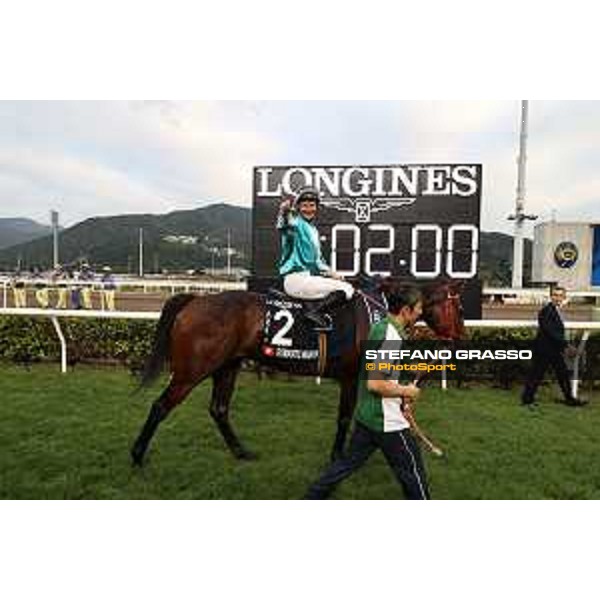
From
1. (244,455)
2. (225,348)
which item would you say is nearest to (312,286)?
(225,348)

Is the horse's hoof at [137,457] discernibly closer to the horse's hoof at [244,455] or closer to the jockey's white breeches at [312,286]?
the horse's hoof at [244,455]

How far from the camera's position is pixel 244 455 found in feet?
13.0

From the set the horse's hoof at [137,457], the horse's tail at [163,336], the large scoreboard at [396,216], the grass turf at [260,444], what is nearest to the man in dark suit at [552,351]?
the grass turf at [260,444]

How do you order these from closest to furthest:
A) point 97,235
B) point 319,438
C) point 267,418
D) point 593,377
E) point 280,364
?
point 280,364 → point 319,438 → point 267,418 → point 593,377 → point 97,235

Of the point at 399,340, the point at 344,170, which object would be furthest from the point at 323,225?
the point at 399,340

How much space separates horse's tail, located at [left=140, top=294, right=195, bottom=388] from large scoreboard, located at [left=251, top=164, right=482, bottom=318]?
1947 millimetres

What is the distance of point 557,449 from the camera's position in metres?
4.26

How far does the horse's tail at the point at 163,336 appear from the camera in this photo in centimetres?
419

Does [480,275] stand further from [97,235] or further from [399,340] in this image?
[97,235]

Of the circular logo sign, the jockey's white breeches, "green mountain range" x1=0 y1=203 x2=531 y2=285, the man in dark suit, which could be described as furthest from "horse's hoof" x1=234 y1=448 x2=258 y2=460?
"green mountain range" x1=0 y1=203 x2=531 y2=285

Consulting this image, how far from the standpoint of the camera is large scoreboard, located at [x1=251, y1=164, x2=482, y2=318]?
5.91 m

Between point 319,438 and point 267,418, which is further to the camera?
point 267,418

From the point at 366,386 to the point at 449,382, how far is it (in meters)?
3.85

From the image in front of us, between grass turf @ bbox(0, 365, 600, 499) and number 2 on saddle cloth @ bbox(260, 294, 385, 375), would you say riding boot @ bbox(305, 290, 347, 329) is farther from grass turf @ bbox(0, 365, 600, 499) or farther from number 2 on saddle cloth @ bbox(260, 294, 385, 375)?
grass turf @ bbox(0, 365, 600, 499)
